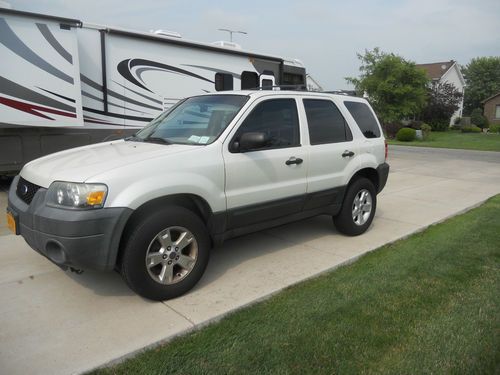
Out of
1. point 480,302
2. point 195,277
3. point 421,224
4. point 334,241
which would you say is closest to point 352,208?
point 334,241

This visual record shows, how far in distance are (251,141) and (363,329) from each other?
184cm

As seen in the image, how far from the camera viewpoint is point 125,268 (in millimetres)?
3375

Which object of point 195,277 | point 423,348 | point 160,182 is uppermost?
point 160,182

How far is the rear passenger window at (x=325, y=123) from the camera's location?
486 centimetres

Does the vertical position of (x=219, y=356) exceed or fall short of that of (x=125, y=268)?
it falls short

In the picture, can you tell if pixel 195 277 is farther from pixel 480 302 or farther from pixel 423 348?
pixel 480 302

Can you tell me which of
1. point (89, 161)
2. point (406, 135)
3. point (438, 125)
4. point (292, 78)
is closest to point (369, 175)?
point (89, 161)

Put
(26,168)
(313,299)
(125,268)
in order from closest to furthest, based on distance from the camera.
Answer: (125,268) → (313,299) → (26,168)

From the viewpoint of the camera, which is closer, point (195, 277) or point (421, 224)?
point (195, 277)

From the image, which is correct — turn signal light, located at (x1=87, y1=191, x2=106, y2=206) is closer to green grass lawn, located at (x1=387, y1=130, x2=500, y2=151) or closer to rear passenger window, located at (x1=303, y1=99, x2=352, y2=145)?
rear passenger window, located at (x1=303, y1=99, x2=352, y2=145)

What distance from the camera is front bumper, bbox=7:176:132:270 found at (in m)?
3.15

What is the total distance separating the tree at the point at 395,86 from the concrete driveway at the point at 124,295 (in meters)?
25.0

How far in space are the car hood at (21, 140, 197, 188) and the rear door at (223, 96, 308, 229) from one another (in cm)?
52

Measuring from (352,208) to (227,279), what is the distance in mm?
2108
